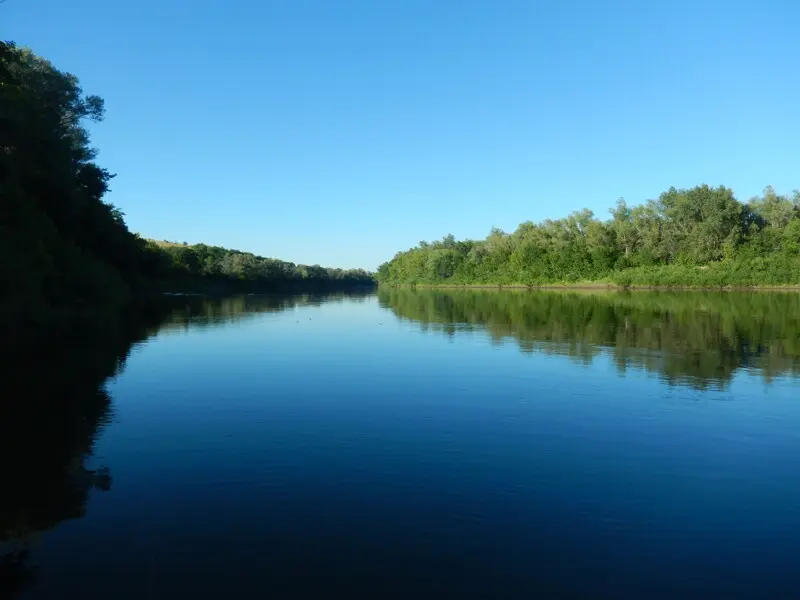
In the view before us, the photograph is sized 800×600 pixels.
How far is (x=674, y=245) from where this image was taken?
115312 millimetres

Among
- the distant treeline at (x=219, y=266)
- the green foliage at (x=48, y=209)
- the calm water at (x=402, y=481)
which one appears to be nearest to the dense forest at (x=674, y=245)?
the distant treeline at (x=219, y=266)

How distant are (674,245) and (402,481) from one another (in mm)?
118469

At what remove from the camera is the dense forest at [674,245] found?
100125mm

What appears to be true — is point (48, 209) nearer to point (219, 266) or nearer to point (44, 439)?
point (44, 439)

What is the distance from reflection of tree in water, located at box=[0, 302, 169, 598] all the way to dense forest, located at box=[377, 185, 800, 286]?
102m

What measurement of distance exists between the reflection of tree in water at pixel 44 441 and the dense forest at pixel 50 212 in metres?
5.23

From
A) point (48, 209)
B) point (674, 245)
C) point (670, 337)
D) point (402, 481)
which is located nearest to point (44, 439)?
point (402, 481)

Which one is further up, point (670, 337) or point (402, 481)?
point (670, 337)

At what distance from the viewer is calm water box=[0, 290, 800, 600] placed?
289 inches

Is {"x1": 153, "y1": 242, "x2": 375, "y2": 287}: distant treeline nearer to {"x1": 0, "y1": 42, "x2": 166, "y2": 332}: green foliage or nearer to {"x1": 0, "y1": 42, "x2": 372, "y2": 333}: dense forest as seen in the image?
{"x1": 0, "y1": 42, "x2": 372, "y2": 333}: dense forest

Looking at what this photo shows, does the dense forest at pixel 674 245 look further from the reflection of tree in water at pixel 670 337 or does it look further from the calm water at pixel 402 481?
the calm water at pixel 402 481

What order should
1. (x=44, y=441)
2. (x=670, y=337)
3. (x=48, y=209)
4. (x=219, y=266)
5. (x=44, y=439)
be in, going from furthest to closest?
(x=219, y=266) < (x=48, y=209) < (x=670, y=337) < (x=44, y=439) < (x=44, y=441)

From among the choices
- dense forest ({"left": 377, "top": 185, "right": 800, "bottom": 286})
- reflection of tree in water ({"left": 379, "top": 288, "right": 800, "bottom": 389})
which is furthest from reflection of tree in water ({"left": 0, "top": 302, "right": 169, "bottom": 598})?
dense forest ({"left": 377, "top": 185, "right": 800, "bottom": 286})

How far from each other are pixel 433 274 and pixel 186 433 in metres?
183
